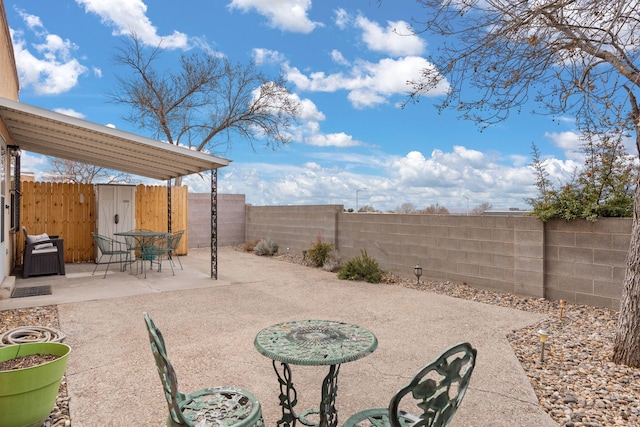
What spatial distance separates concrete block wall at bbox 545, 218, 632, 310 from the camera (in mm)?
5273

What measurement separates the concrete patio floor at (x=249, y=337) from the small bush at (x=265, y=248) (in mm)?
3864

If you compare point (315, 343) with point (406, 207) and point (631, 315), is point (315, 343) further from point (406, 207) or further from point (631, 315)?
point (406, 207)

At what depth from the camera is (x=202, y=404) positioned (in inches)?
81.3

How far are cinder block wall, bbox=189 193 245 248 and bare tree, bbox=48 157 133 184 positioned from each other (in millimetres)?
7513

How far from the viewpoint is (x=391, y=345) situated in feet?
12.9

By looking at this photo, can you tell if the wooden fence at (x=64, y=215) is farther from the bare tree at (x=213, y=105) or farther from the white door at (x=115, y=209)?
the bare tree at (x=213, y=105)

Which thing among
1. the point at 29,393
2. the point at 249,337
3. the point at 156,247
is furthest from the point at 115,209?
the point at 29,393

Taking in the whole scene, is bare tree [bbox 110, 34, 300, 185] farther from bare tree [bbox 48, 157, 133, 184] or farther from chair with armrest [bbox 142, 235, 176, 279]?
chair with armrest [bbox 142, 235, 176, 279]

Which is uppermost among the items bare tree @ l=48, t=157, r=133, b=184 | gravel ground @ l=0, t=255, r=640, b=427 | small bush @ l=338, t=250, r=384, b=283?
bare tree @ l=48, t=157, r=133, b=184

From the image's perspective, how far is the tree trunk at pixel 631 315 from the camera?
135 inches

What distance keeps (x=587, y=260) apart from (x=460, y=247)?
205 cm

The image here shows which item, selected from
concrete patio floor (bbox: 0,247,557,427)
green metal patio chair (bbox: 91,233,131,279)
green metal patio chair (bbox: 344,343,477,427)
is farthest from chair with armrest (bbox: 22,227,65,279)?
green metal patio chair (bbox: 344,343,477,427)

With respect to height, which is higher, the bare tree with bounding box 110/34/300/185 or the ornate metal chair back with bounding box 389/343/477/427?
the bare tree with bounding box 110/34/300/185

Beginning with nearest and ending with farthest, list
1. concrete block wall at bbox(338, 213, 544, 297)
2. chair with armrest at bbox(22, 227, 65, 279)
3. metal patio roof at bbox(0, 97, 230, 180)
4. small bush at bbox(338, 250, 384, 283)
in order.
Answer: metal patio roof at bbox(0, 97, 230, 180) → concrete block wall at bbox(338, 213, 544, 297) → chair with armrest at bbox(22, 227, 65, 279) → small bush at bbox(338, 250, 384, 283)
